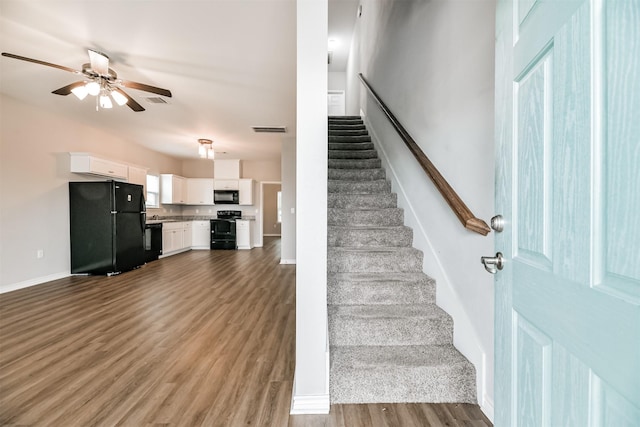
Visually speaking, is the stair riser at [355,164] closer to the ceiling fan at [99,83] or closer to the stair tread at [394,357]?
the ceiling fan at [99,83]

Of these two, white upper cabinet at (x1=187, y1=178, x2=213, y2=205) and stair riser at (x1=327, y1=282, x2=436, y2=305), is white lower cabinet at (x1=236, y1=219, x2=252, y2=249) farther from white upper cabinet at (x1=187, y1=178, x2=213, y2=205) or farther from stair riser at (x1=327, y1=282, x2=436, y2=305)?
stair riser at (x1=327, y1=282, x2=436, y2=305)

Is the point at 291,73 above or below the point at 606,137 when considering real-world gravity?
above

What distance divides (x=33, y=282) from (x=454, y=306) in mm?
5449

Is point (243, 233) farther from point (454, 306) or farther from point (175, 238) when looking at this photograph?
point (454, 306)

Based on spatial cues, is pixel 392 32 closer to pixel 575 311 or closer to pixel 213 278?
pixel 575 311

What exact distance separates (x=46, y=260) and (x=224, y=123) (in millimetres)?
3410

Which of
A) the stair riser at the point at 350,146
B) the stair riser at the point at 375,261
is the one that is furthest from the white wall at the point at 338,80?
the stair riser at the point at 375,261

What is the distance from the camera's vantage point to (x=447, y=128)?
1.95 meters

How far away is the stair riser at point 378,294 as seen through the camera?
2.11 m

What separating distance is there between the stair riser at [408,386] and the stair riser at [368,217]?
140 centimetres

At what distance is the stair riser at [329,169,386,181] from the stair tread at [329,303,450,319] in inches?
67.0

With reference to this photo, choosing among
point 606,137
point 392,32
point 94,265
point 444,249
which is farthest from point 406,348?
point 94,265

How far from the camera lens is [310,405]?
1.55 m

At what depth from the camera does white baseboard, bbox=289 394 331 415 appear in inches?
60.6
